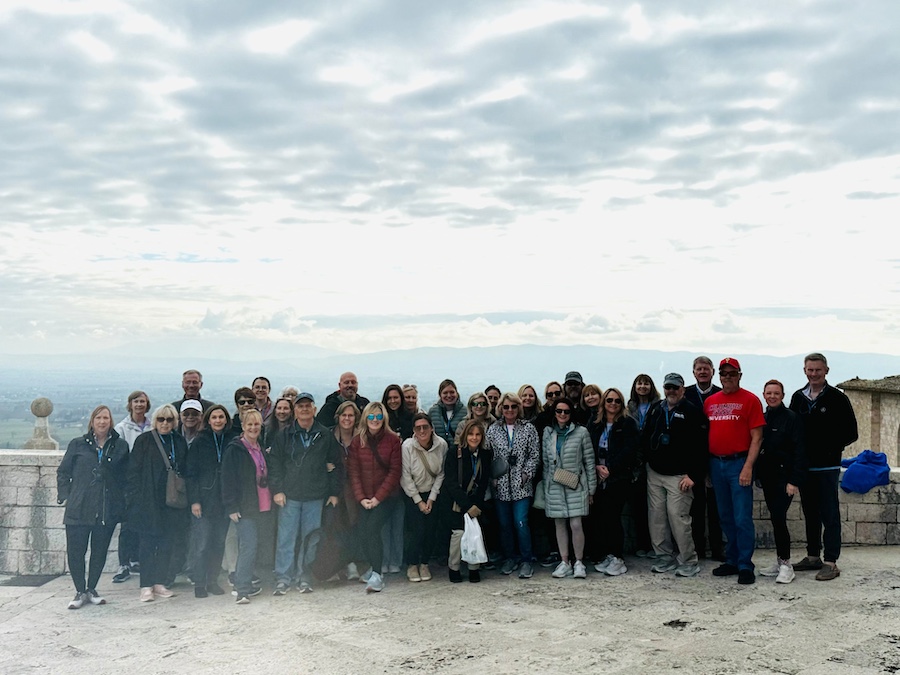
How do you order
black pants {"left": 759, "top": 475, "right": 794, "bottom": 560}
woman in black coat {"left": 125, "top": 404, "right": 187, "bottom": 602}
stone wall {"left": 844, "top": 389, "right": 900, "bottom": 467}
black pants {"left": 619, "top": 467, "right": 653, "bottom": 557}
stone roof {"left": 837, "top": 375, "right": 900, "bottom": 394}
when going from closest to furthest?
black pants {"left": 759, "top": 475, "right": 794, "bottom": 560}
woman in black coat {"left": 125, "top": 404, "right": 187, "bottom": 602}
black pants {"left": 619, "top": 467, "right": 653, "bottom": 557}
stone wall {"left": 844, "top": 389, "right": 900, "bottom": 467}
stone roof {"left": 837, "top": 375, "right": 900, "bottom": 394}

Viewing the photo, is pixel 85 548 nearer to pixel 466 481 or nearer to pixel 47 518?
pixel 47 518

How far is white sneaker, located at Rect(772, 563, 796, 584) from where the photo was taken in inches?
274

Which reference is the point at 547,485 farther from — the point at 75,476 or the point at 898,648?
the point at 75,476

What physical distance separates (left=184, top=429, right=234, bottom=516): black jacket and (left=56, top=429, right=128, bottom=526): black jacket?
610 mm

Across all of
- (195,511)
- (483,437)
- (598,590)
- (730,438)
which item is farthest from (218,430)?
(730,438)

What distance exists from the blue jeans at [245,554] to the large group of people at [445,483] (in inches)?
0.5

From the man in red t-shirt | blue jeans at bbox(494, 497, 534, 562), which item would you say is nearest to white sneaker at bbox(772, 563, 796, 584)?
the man in red t-shirt

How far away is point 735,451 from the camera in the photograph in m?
6.91

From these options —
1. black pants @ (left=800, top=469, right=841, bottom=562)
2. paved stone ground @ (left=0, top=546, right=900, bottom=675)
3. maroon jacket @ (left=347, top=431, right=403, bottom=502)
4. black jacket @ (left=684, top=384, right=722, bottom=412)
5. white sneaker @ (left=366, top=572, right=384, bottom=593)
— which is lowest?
paved stone ground @ (left=0, top=546, right=900, bottom=675)

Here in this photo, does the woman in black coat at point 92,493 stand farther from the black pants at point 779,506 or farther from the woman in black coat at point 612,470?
the black pants at point 779,506

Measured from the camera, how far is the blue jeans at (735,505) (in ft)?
22.8

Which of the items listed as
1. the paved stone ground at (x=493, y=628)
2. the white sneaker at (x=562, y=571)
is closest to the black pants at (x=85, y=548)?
the paved stone ground at (x=493, y=628)

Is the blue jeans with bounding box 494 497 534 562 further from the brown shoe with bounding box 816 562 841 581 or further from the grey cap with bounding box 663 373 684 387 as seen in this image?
the brown shoe with bounding box 816 562 841 581

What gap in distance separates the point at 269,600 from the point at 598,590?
9.51 ft
